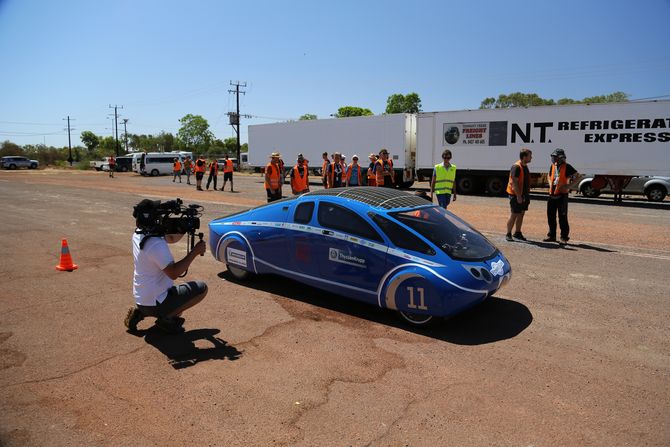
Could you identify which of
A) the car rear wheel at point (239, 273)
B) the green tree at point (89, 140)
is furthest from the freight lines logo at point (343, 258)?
the green tree at point (89, 140)

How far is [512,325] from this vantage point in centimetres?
508

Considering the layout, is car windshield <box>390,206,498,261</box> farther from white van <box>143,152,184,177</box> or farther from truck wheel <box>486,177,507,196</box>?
white van <box>143,152,184,177</box>

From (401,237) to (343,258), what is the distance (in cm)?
72

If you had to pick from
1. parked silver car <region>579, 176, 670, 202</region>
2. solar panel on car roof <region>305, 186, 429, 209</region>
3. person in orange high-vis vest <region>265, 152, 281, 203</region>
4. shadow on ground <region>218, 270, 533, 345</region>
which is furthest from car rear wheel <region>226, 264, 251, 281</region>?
parked silver car <region>579, 176, 670, 202</region>

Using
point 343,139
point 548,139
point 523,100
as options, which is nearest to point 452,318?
Answer: point 548,139

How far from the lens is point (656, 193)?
747 inches

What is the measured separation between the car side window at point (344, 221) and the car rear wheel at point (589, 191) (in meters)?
18.5

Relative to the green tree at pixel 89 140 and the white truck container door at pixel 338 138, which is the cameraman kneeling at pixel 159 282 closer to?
the white truck container door at pixel 338 138

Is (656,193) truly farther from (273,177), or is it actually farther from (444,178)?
(273,177)

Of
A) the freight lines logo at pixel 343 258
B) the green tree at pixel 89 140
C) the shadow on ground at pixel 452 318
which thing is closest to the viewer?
the shadow on ground at pixel 452 318

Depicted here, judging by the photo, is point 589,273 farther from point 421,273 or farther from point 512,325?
point 421,273

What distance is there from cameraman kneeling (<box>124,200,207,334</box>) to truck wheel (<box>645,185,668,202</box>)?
20.2 meters

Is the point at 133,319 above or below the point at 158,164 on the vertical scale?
below

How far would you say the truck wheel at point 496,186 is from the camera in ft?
71.8
